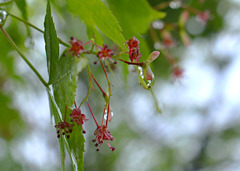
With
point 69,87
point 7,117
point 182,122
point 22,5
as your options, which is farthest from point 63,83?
point 182,122

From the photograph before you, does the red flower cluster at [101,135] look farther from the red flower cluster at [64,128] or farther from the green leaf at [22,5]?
the green leaf at [22,5]

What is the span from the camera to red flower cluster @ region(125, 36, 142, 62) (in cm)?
32

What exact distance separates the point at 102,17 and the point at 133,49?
0.04 m

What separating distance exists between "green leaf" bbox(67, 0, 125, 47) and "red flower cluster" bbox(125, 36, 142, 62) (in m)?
0.02

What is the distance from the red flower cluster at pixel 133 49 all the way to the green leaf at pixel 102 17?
0.05 ft

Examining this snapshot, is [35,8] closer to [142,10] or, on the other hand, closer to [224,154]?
[142,10]

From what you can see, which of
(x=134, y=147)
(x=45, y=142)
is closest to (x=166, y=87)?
(x=134, y=147)

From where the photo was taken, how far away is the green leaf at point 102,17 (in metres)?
0.30

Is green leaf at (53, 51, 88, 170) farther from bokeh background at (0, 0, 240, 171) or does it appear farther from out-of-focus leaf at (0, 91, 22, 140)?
bokeh background at (0, 0, 240, 171)

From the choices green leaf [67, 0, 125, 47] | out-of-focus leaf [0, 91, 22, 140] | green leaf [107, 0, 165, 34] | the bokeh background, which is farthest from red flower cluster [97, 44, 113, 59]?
the bokeh background

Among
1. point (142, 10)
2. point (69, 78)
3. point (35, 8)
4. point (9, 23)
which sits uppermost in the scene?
point (35, 8)

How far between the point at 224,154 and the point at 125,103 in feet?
2.62

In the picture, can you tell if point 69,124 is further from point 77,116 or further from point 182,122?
point 182,122

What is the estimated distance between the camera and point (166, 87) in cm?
217
